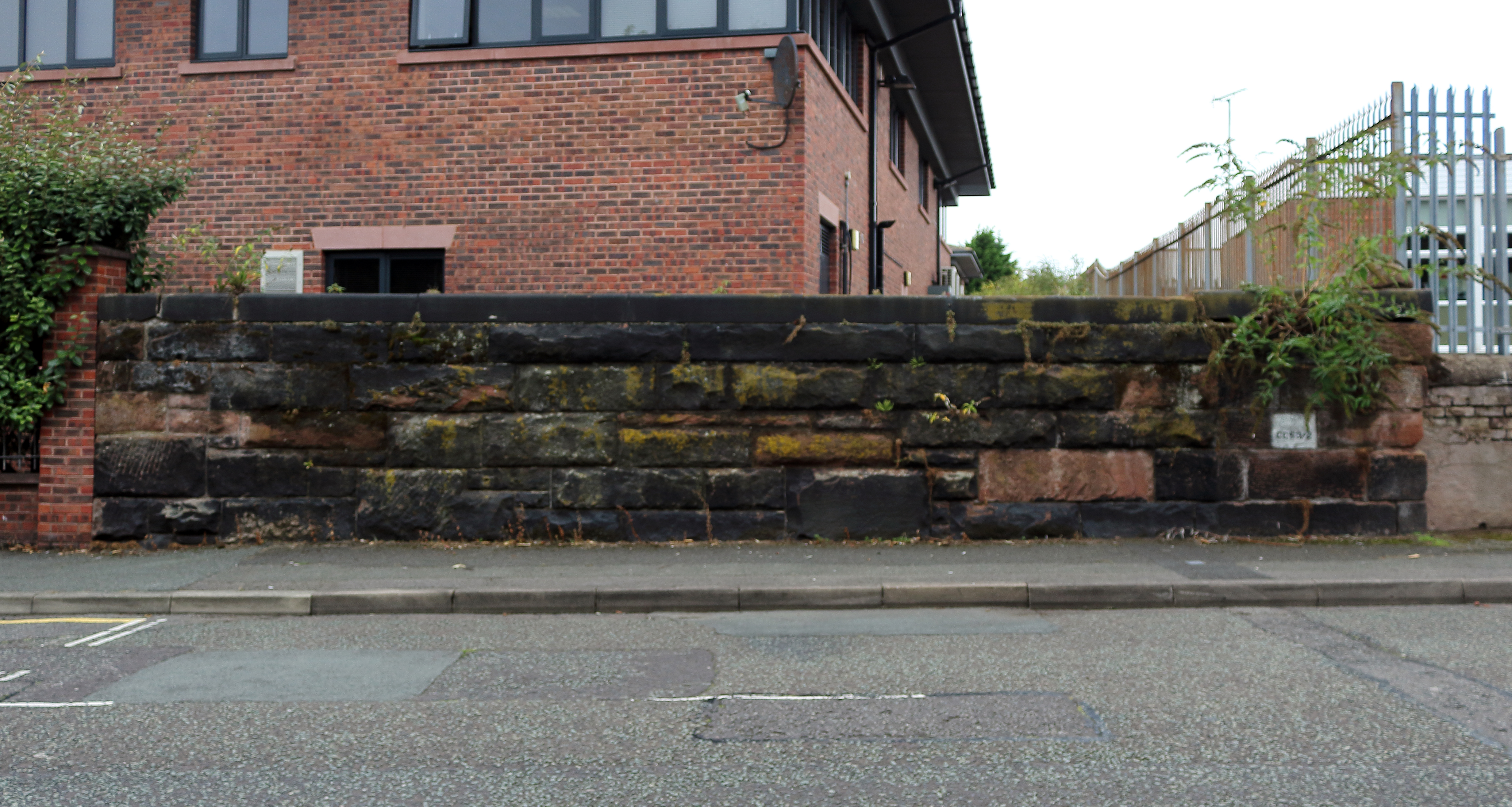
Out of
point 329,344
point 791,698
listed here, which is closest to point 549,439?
point 329,344

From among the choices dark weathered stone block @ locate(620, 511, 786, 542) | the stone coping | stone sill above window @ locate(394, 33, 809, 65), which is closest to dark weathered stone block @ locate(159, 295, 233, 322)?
the stone coping

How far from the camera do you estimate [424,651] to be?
649 centimetres

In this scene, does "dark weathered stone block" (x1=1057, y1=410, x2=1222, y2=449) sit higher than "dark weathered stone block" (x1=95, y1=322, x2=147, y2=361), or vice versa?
"dark weathered stone block" (x1=95, y1=322, x2=147, y2=361)

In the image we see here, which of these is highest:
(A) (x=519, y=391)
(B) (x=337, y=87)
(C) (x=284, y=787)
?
(B) (x=337, y=87)

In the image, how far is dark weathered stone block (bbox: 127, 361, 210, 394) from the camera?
9570mm

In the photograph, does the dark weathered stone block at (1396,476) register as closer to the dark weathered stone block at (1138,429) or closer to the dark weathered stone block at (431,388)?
the dark weathered stone block at (1138,429)

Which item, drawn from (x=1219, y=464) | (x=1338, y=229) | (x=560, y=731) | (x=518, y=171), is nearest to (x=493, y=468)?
(x=518, y=171)

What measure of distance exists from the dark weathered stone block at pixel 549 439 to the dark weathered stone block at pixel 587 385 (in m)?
0.14

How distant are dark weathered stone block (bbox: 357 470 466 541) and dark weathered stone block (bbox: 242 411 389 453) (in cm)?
20

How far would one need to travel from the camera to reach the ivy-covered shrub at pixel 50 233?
31.1ft

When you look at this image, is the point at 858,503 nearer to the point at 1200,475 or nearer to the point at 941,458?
the point at 941,458

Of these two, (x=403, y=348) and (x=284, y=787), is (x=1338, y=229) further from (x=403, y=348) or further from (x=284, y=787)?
(x=284, y=787)

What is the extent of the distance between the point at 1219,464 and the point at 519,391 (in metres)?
6.07

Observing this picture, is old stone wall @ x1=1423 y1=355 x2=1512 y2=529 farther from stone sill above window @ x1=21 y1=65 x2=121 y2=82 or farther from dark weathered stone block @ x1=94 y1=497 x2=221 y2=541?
stone sill above window @ x1=21 y1=65 x2=121 y2=82
